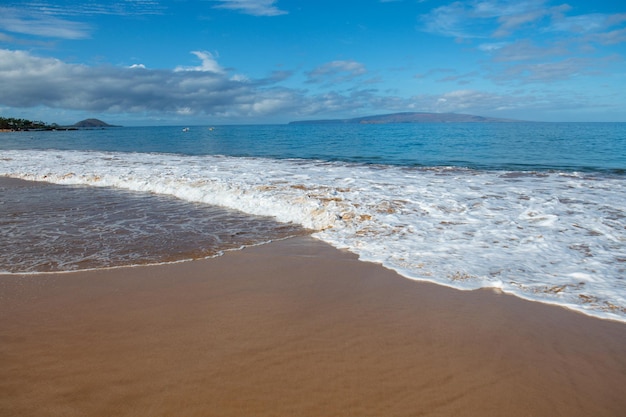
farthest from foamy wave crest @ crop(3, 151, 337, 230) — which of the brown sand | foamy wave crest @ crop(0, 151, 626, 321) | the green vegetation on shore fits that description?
the green vegetation on shore

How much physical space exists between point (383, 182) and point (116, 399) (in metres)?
11.1

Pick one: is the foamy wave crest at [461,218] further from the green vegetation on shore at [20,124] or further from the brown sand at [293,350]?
the green vegetation on shore at [20,124]

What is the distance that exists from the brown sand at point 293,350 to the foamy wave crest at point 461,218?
73 cm

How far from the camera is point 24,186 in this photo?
13.7 meters

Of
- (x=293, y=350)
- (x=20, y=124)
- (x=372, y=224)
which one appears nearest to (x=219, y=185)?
(x=372, y=224)

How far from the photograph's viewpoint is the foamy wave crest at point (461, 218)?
5.05 meters

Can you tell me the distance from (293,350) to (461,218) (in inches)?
227

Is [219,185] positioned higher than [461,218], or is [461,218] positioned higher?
[219,185]

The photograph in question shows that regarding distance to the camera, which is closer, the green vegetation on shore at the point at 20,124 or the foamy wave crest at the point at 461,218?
the foamy wave crest at the point at 461,218

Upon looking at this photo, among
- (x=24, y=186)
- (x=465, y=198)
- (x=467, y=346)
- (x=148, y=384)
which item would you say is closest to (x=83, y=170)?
(x=24, y=186)

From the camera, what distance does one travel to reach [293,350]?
338 cm

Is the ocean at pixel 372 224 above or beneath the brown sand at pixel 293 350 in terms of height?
above

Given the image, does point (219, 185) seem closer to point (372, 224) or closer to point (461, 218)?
point (372, 224)

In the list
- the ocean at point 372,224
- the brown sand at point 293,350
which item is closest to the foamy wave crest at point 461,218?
the ocean at point 372,224
